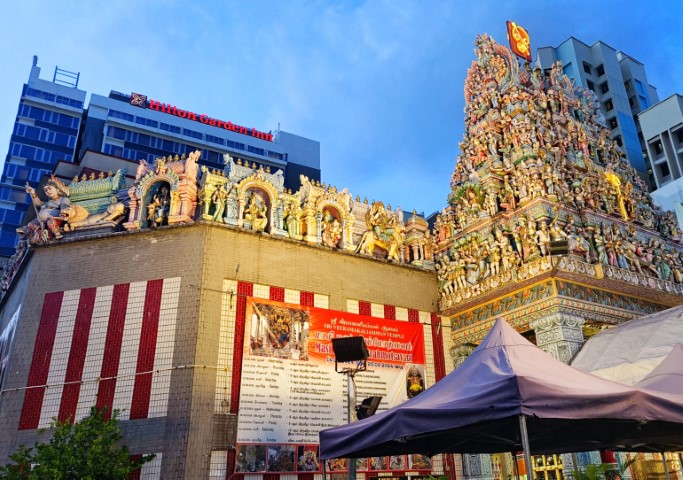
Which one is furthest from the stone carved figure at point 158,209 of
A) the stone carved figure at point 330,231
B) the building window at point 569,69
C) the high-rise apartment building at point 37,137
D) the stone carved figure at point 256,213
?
the building window at point 569,69

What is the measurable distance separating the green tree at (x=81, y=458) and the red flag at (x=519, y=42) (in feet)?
68.8

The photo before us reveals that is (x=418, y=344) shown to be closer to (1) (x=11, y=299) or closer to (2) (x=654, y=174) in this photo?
(1) (x=11, y=299)

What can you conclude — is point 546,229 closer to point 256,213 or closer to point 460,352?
point 460,352

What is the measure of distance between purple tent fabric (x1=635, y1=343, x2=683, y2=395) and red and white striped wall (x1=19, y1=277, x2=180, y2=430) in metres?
10.5

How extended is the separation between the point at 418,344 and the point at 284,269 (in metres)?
4.93

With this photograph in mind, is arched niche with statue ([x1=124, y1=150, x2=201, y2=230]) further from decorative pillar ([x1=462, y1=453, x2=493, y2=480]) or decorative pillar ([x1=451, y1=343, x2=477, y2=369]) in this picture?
decorative pillar ([x1=462, y1=453, x2=493, y2=480])

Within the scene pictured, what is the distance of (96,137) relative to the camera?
185 ft

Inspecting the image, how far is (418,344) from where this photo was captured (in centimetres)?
1753

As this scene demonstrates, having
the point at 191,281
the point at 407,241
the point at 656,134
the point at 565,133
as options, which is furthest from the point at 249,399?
the point at 656,134

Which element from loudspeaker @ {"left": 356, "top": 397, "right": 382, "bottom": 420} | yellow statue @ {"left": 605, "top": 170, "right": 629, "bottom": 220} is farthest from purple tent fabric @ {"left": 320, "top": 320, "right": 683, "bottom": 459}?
yellow statue @ {"left": 605, "top": 170, "right": 629, "bottom": 220}

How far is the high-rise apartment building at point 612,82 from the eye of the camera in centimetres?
5656

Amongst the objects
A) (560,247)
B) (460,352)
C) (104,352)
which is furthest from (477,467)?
(104,352)

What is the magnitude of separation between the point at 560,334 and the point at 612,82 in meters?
52.6

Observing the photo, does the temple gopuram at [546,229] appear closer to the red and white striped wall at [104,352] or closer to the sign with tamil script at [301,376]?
the sign with tamil script at [301,376]
